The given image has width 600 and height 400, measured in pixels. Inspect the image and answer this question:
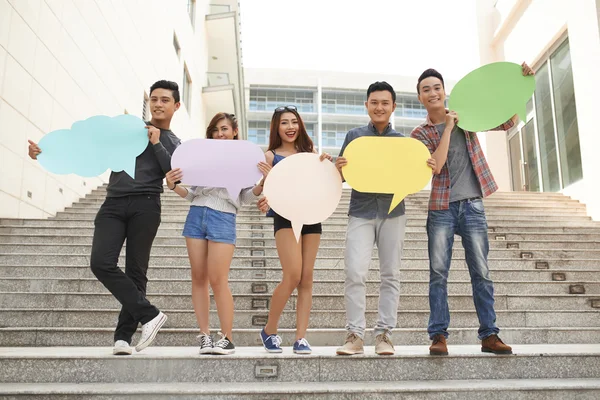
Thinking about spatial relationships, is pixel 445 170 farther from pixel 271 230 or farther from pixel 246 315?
pixel 271 230

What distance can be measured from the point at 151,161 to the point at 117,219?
424mm

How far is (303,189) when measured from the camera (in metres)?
3.25

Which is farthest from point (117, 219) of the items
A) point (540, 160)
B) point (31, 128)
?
point (540, 160)

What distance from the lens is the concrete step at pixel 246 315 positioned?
4.09 metres

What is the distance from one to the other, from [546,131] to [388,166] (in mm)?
9672

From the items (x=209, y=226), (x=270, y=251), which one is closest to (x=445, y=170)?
(x=209, y=226)

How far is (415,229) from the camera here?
23.1 feet

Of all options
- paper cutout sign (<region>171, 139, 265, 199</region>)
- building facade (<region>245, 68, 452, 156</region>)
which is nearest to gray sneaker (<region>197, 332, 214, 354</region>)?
paper cutout sign (<region>171, 139, 265, 199</region>)

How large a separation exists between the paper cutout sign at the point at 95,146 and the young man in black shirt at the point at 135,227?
8 centimetres

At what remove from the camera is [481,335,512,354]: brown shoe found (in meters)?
3.09

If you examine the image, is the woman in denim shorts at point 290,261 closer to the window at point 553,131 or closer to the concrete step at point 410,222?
the concrete step at point 410,222

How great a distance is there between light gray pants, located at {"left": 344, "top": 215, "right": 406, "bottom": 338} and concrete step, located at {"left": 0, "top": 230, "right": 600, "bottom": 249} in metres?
3.00

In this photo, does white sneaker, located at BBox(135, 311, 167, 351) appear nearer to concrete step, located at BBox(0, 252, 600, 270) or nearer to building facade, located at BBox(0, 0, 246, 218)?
concrete step, located at BBox(0, 252, 600, 270)

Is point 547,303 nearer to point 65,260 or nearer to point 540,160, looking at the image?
point 65,260
